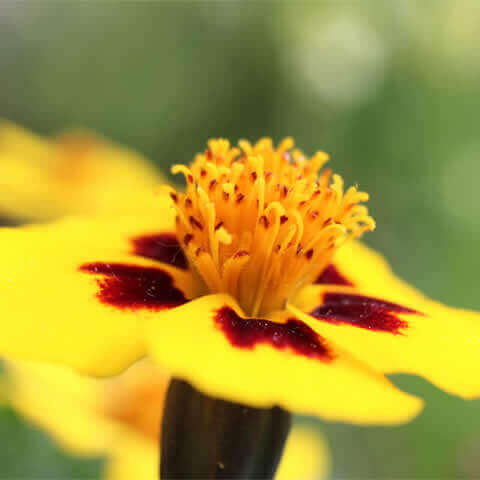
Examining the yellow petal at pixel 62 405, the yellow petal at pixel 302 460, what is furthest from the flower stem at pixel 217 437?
the yellow petal at pixel 302 460

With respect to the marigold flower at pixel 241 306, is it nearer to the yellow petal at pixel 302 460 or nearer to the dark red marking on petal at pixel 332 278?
the dark red marking on petal at pixel 332 278

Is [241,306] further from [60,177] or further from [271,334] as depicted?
[60,177]

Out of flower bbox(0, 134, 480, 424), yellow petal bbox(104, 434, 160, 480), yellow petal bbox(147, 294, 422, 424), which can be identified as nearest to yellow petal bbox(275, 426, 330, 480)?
yellow petal bbox(104, 434, 160, 480)

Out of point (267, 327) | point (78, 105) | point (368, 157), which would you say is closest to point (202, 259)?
point (267, 327)

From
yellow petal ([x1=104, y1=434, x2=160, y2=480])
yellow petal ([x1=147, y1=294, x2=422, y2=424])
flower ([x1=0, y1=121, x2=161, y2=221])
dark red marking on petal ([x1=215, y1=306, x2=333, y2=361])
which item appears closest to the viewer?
yellow petal ([x1=147, y1=294, x2=422, y2=424])

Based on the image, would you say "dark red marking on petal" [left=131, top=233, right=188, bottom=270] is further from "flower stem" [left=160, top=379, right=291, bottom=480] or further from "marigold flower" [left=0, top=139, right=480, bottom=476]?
"flower stem" [left=160, top=379, right=291, bottom=480]
